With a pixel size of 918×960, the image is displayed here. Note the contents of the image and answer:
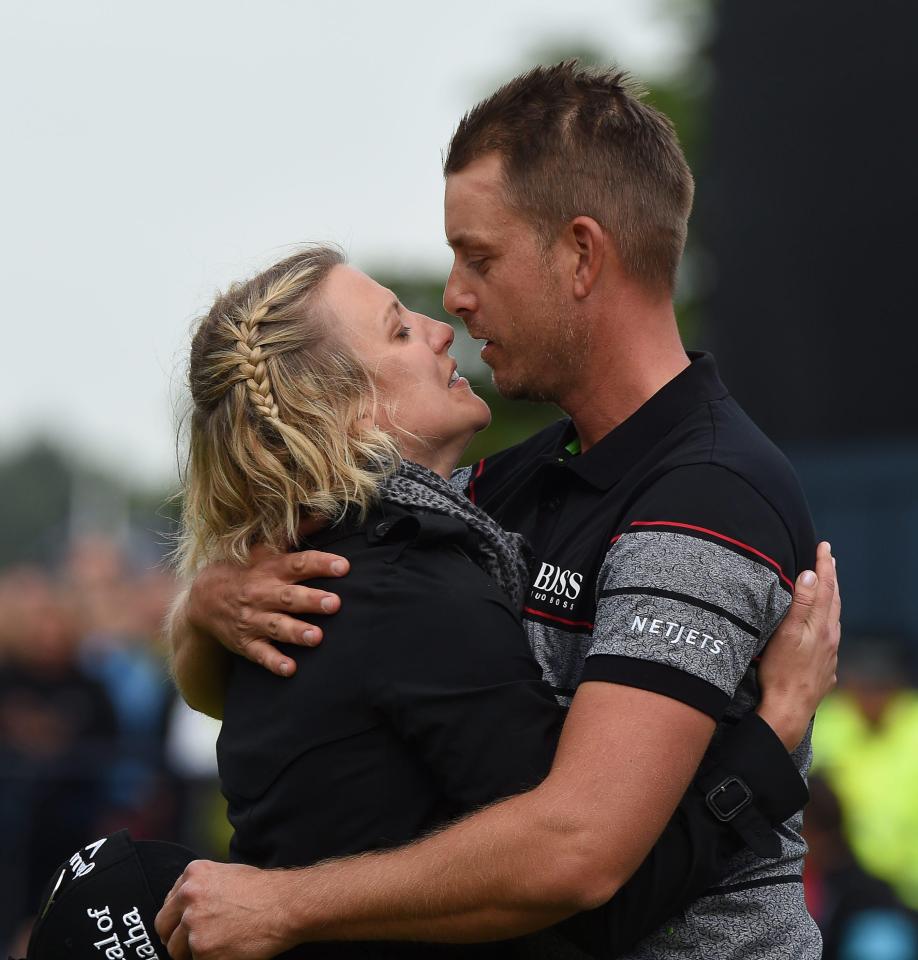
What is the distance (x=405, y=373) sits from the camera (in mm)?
2742

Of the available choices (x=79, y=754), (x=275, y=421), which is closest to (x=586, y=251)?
(x=275, y=421)

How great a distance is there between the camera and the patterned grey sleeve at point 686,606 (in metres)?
2.25

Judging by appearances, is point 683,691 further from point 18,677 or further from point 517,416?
point 517,416

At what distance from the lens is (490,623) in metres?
2.38

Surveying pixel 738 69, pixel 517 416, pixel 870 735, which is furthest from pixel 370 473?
pixel 517 416

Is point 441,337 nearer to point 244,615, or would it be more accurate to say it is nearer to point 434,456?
point 434,456

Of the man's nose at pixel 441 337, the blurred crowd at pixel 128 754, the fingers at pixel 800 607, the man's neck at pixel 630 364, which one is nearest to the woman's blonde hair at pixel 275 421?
the man's nose at pixel 441 337

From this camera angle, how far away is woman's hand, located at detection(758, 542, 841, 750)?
246 centimetres

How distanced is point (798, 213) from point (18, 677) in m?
6.07

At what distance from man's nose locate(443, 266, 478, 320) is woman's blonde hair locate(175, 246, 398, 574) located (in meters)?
0.31

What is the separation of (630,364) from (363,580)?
74 centimetres

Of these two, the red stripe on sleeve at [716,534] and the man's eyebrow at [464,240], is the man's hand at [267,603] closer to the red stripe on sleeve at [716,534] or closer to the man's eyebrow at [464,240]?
the red stripe on sleeve at [716,534]

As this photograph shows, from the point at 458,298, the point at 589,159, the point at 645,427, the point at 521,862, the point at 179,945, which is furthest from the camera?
the point at 458,298

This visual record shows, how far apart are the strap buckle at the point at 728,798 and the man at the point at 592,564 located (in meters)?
0.12
